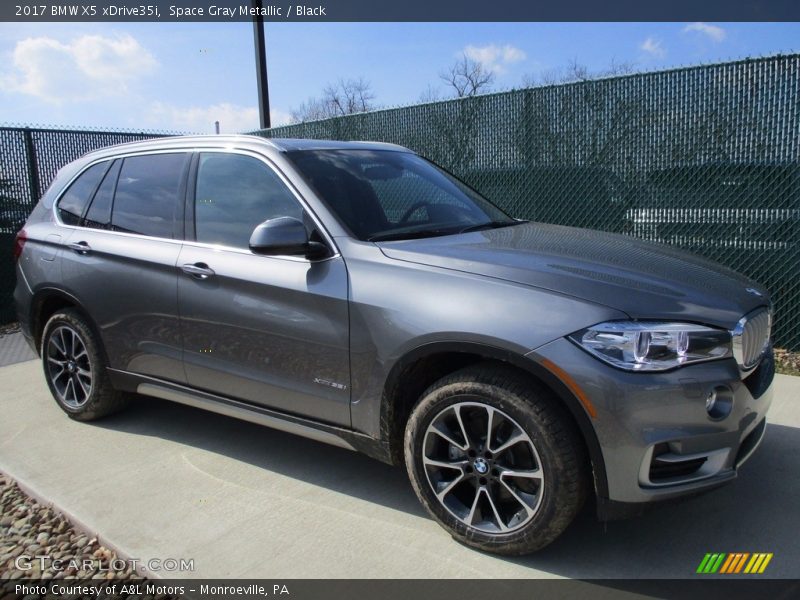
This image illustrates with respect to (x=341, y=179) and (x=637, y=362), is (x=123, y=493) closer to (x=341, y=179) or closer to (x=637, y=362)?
(x=341, y=179)

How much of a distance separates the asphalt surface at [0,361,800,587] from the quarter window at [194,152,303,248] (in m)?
1.33

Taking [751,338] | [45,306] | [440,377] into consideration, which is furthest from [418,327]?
[45,306]

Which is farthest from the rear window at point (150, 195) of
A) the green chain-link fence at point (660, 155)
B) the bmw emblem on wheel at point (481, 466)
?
the green chain-link fence at point (660, 155)

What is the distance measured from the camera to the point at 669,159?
6285 mm

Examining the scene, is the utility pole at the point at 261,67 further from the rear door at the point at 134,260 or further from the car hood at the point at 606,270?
the car hood at the point at 606,270

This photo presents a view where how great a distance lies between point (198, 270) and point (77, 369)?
154 cm

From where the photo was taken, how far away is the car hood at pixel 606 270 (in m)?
2.69

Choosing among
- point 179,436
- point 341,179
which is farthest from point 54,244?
point 341,179

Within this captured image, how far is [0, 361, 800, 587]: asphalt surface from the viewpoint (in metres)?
2.92

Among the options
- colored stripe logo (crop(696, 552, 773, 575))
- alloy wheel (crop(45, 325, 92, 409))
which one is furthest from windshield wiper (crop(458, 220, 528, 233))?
alloy wheel (crop(45, 325, 92, 409))

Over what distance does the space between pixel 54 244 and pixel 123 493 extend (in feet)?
6.24

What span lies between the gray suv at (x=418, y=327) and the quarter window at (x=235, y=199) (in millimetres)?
12

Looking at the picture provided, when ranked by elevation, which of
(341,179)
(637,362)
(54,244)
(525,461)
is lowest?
(525,461)

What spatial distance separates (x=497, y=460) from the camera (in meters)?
2.85
